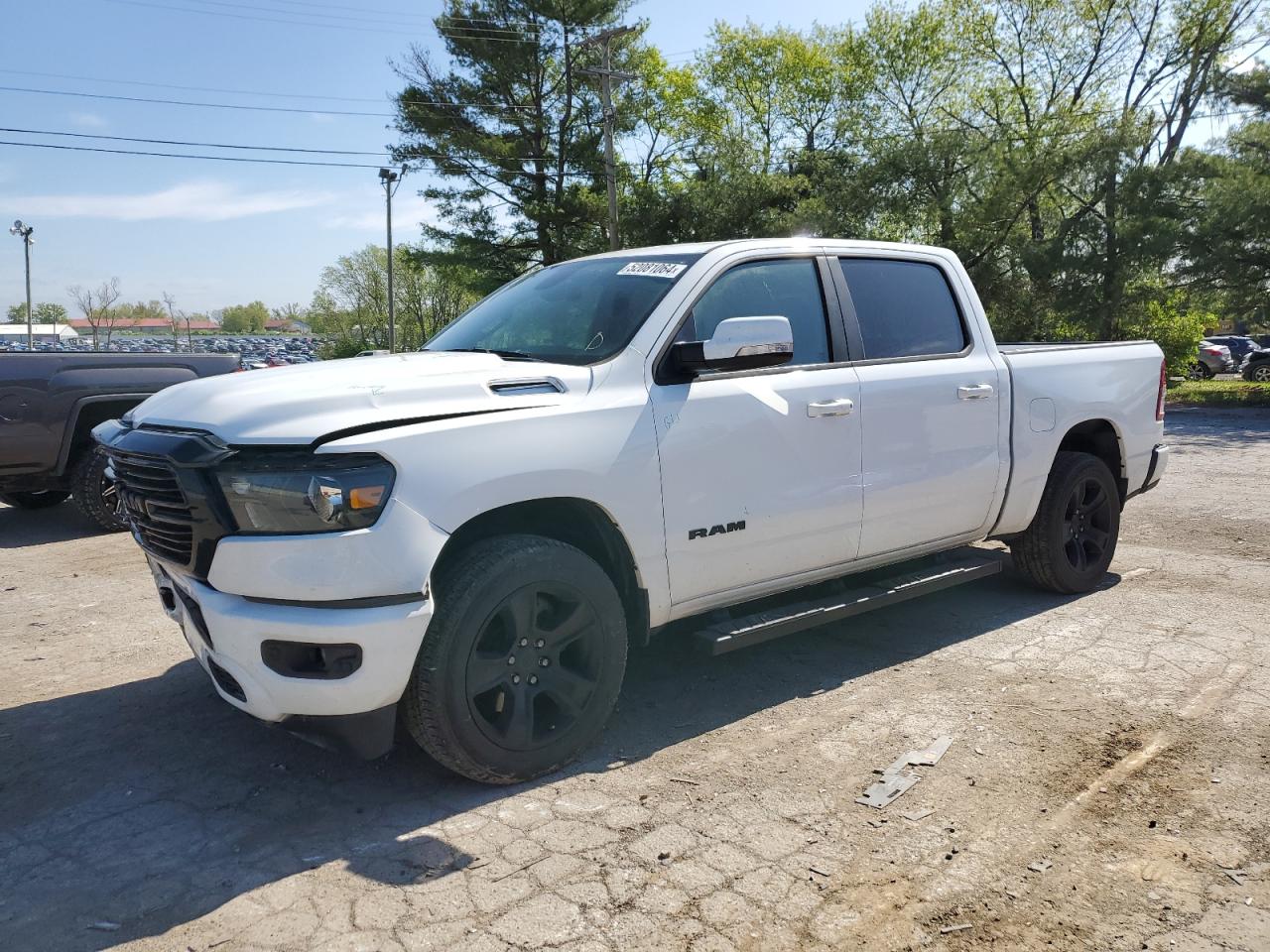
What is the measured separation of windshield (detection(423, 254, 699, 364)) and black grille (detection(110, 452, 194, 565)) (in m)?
1.42

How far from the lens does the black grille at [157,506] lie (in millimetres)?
3154

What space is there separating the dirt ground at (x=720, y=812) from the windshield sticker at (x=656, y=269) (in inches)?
72.4

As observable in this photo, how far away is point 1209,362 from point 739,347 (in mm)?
35337

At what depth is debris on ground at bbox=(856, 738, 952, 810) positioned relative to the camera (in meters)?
3.30

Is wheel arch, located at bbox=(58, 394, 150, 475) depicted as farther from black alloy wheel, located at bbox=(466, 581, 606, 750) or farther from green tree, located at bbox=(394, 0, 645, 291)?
green tree, located at bbox=(394, 0, 645, 291)

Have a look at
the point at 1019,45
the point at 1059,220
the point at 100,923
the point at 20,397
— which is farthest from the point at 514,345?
the point at 1019,45

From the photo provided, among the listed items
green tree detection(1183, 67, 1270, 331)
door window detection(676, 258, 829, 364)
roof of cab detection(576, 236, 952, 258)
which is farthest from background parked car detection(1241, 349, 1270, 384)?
door window detection(676, 258, 829, 364)

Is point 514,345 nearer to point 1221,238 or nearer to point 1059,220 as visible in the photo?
point 1221,238

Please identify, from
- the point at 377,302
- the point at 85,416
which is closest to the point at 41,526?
the point at 85,416

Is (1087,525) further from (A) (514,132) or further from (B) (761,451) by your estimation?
(A) (514,132)

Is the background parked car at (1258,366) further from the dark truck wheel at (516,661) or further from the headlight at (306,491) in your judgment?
the headlight at (306,491)

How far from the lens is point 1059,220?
25.0 meters

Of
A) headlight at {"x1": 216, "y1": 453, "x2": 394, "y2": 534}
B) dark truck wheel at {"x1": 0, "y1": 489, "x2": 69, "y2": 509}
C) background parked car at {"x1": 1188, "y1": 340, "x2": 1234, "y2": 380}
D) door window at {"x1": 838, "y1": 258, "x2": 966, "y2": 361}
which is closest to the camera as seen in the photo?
headlight at {"x1": 216, "y1": 453, "x2": 394, "y2": 534}

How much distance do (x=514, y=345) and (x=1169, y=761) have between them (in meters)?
3.00
